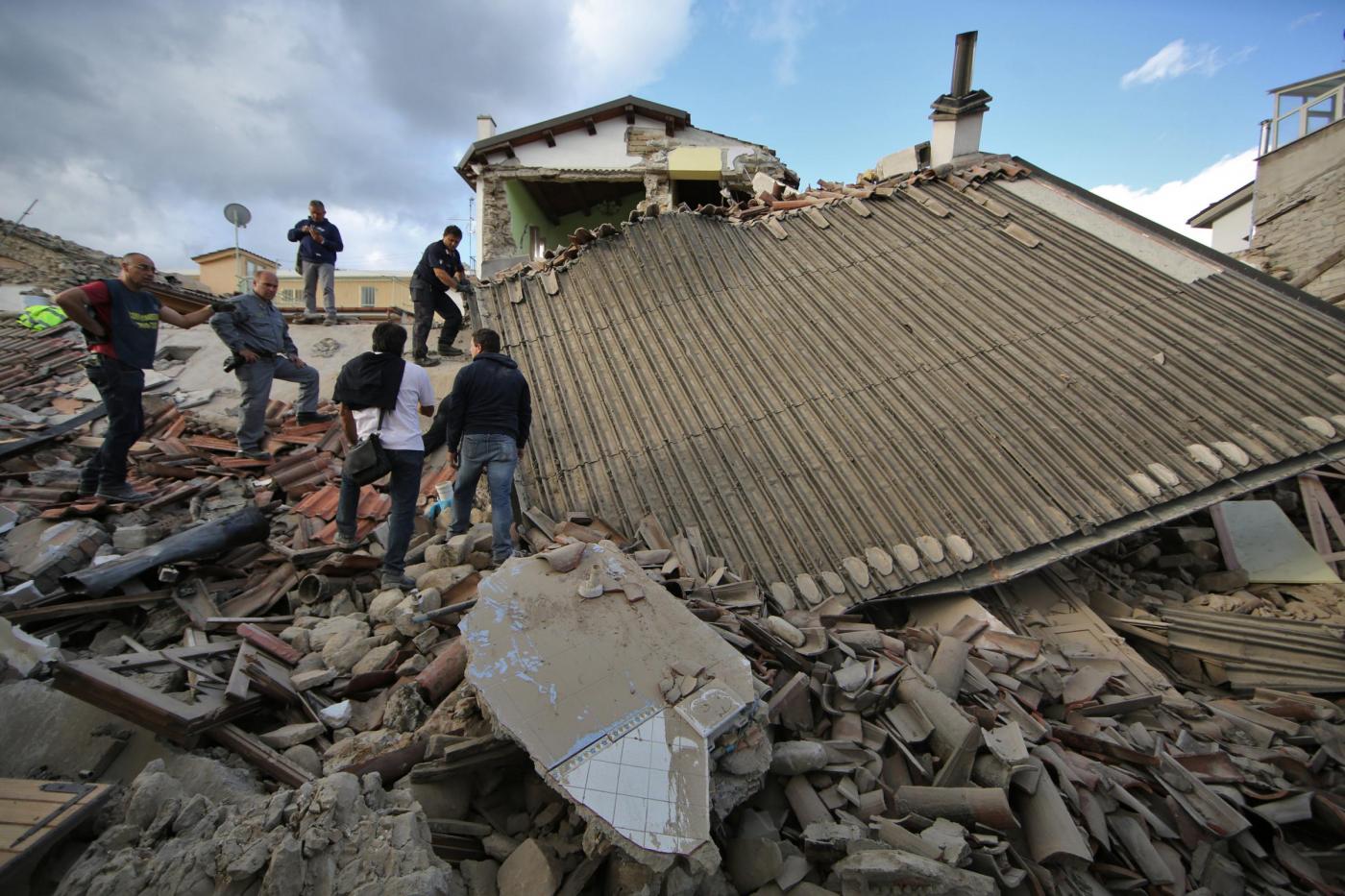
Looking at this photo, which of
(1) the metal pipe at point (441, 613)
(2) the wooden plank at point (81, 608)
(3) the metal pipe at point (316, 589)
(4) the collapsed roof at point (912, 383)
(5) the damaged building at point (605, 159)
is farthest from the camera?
(5) the damaged building at point (605, 159)

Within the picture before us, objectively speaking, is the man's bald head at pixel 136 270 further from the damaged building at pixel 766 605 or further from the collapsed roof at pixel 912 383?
the collapsed roof at pixel 912 383

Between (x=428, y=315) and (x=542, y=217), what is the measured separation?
39.8 feet

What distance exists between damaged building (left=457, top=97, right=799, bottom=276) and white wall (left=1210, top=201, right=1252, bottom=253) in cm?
1801

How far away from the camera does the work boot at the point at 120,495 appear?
447 centimetres

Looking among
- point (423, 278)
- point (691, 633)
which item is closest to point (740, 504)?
point (691, 633)

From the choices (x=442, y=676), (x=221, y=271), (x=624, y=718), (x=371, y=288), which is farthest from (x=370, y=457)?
(x=371, y=288)

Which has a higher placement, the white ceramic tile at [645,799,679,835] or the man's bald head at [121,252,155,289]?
the man's bald head at [121,252,155,289]

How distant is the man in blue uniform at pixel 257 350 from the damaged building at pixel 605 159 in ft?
36.4

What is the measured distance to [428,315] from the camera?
8484 millimetres

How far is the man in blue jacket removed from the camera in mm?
9148

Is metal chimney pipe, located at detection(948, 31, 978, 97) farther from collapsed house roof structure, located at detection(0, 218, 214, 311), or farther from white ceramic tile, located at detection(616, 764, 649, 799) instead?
collapsed house roof structure, located at detection(0, 218, 214, 311)

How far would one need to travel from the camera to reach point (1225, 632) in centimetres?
463

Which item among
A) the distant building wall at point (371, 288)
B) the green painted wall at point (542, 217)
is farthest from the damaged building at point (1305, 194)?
the distant building wall at point (371, 288)

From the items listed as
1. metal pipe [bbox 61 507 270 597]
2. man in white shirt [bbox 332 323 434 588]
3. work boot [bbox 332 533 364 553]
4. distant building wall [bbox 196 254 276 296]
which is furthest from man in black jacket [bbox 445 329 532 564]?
distant building wall [bbox 196 254 276 296]
